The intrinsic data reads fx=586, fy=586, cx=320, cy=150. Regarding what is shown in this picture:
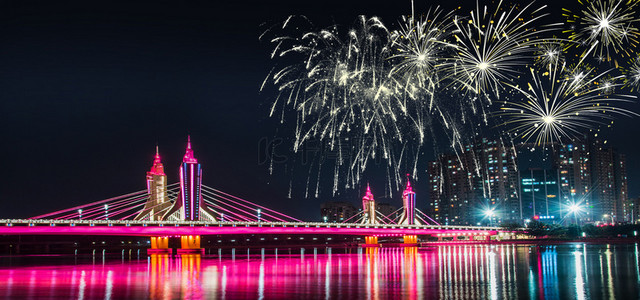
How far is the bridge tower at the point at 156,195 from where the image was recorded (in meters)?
113

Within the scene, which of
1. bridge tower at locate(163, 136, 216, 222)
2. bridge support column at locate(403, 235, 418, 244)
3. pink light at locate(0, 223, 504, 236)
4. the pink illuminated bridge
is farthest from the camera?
bridge support column at locate(403, 235, 418, 244)

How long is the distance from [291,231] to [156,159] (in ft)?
154

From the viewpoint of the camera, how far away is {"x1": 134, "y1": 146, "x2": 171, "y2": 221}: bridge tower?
113 metres

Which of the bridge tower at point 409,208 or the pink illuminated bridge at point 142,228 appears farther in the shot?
the bridge tower at point 409,208

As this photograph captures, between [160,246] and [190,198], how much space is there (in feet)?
37.1

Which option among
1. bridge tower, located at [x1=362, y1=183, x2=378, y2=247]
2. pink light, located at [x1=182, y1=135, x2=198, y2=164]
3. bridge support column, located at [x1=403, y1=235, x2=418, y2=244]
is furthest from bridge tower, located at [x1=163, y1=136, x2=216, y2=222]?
bridge tower, located at [x1=362, y1=183, x2=378, y2=247]

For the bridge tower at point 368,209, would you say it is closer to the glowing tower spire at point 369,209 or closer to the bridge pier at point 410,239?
the glowing tower spire at point 369,209

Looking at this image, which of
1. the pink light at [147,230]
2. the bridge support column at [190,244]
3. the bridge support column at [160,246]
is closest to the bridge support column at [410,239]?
the pink light at [147,230]

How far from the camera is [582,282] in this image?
26938mm

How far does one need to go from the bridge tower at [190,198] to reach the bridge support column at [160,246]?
5491 millimetres

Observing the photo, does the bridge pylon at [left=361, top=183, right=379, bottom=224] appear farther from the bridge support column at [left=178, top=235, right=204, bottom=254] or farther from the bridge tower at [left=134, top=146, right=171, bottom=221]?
the bridge support column at [left=178, top=235, right=204, bottom=254]

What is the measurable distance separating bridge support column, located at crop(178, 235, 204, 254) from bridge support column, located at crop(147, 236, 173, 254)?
6.01m

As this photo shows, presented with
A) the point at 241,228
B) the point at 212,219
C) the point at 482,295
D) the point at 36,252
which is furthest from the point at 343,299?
the point at 36,252

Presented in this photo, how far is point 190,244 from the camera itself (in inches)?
4043
